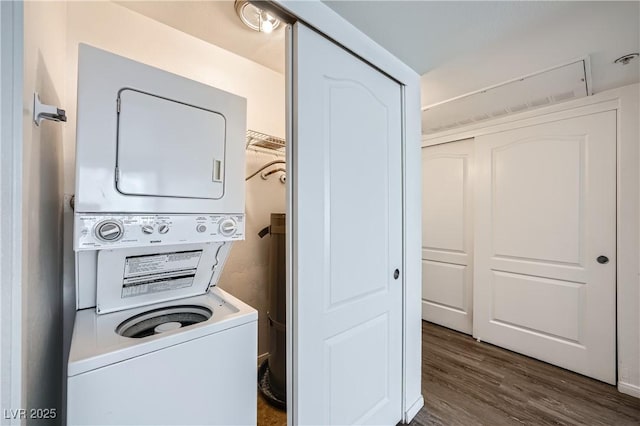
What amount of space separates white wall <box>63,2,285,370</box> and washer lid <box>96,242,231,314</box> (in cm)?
43

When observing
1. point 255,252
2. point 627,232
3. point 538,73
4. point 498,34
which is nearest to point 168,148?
point 255,252

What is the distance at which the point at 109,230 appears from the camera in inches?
37.8

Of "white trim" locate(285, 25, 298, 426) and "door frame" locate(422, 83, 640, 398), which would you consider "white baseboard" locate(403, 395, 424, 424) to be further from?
"door frame" locate(422, 83, 640, 398)

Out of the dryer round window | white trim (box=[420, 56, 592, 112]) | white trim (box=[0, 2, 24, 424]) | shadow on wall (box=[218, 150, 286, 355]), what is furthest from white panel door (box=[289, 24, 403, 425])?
shadow on wall (box=[218, 150, 286, 355])

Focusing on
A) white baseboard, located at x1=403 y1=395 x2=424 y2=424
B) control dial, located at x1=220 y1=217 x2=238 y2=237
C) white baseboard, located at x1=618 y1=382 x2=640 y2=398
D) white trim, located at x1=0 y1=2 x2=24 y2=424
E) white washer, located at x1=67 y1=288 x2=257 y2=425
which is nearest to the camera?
white trim, located at x1=0 y1=2 x2=24 y2=424

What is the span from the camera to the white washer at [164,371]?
2.62 feet

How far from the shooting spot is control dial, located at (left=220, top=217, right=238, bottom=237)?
49.4 inches

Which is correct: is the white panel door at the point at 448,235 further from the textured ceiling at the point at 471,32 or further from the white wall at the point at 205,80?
the white wall at the point at 205,80

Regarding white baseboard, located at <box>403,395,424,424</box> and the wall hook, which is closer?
the wall hook

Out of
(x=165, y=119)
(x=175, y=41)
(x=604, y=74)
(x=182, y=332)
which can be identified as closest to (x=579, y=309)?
(x=604, y=74)

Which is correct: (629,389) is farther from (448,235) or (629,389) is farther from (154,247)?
(154,247)

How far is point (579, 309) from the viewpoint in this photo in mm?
2236

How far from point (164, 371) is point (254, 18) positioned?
178 centimetres

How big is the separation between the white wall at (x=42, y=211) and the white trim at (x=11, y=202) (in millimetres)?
68
